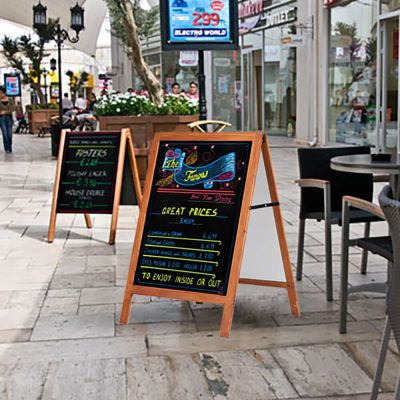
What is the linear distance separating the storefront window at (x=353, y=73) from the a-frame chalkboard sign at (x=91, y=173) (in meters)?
8.24

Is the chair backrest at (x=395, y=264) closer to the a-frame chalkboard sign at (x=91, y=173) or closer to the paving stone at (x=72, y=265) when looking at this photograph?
the paving stone at (x=72, y=265)

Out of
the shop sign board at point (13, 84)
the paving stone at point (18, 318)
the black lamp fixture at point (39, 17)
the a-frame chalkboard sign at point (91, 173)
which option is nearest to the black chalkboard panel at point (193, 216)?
the paving stone at point (18, 318)

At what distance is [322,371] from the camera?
3.03m

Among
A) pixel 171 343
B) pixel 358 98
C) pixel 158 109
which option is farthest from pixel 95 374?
pixel 358 98

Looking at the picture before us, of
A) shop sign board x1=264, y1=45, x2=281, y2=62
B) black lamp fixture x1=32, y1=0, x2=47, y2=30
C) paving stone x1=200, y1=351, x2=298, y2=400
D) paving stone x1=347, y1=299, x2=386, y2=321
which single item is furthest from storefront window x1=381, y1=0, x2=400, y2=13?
paving stone x1=200, y1=351, x2=298, y2=400

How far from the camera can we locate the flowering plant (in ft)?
27.3

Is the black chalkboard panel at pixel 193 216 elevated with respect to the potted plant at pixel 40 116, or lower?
lower

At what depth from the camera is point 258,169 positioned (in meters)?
3.70

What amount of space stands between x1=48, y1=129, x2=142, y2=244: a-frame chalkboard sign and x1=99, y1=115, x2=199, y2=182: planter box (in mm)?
2105

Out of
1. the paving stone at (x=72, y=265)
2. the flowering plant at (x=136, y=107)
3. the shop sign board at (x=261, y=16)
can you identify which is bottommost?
the paving stone at (x=72, y=265)

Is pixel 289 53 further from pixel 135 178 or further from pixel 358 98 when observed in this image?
pixel 135 178

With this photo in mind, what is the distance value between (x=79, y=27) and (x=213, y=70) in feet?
29.9

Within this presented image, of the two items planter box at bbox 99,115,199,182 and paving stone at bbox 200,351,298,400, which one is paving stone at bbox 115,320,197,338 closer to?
paving stone at bbox 200,351,298,400

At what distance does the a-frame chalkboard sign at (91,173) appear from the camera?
596 centimetres
